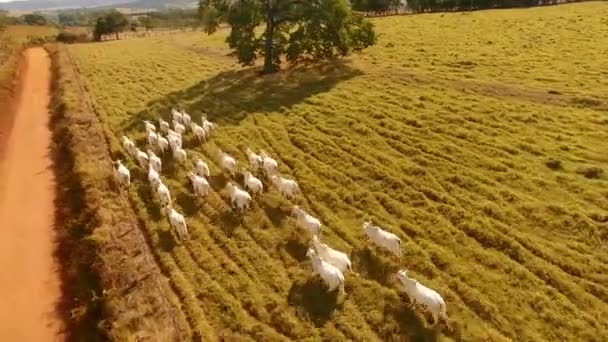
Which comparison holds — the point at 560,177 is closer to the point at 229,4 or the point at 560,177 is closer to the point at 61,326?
the point at 61,326

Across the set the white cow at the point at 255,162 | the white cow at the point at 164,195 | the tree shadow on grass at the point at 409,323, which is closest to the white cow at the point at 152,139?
the white cow at the point at 255,162

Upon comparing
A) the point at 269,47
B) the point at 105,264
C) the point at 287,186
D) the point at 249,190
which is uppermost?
the point at 269,47

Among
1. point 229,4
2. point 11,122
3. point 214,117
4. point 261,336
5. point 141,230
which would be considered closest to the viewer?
point 261,336

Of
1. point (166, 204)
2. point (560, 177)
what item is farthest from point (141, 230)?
point (560, 177)

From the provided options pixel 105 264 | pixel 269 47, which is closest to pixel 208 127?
pixel 105 264

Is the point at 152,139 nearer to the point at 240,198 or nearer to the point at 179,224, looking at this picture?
the point at 240,198

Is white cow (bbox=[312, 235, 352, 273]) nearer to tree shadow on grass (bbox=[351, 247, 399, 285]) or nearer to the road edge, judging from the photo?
tree shadow on grass (bbox=[351, 247, 399, 285])
